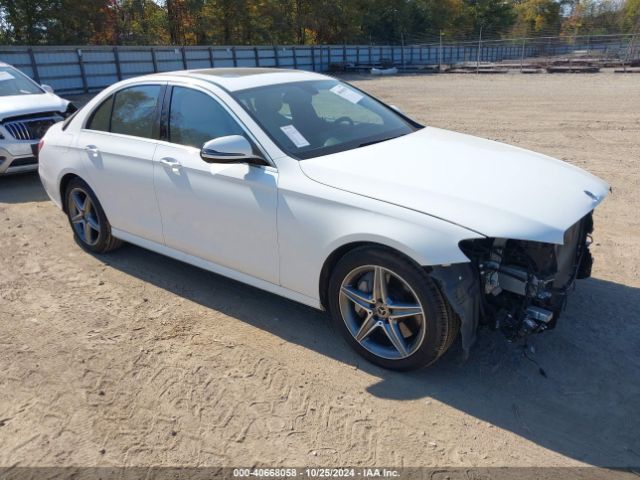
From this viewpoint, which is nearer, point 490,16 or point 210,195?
point 210,195

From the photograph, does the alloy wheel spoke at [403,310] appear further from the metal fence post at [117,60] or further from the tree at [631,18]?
the tree at [631,18]

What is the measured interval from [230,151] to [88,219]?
2406 millimetres

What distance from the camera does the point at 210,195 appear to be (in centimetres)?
374

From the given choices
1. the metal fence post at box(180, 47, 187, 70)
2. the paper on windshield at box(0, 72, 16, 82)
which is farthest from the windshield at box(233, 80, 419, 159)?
the metal fence post at box(180, 47, 187, 70)

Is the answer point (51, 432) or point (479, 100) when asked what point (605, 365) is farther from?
point (479, 100)

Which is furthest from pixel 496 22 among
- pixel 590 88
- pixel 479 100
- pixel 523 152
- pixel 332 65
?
pixel 523 152

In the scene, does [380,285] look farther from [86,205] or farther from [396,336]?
[86,205]

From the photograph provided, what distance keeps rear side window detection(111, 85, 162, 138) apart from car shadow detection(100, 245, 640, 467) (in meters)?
1.44

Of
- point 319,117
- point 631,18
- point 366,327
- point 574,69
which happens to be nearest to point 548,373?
point 366,327

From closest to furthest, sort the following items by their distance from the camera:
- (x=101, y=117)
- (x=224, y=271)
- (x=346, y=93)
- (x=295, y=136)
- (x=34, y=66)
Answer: (x=295, y=136) < (x=224, y=271) < (x=346, y=93) < (x=101, y=117) < (x=34, y=66)

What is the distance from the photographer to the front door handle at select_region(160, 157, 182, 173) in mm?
3934

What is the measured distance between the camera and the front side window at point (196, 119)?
3754 mm

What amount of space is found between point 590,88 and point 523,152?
20105 mm

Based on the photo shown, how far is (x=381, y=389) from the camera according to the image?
3111mm
